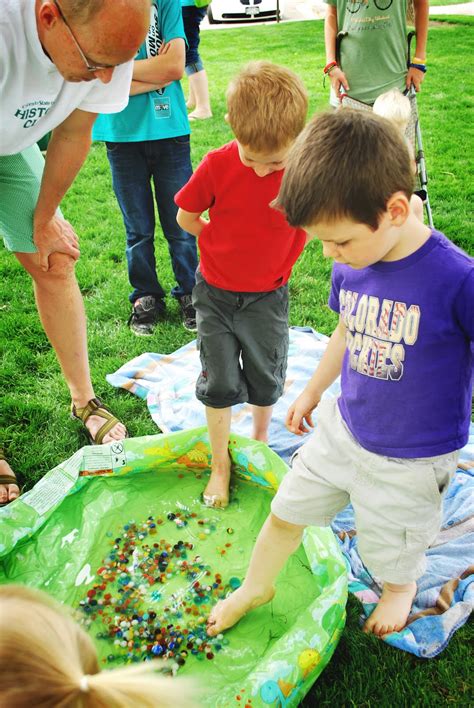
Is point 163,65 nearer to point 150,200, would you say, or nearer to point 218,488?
point 150,200

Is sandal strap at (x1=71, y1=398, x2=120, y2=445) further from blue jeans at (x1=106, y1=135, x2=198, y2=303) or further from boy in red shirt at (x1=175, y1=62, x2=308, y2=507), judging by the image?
blue jeans at (x1=106, y1=135, x2=198, y2=303)

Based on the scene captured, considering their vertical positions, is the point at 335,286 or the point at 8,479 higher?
the point at 335,286

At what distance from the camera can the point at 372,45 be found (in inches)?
144

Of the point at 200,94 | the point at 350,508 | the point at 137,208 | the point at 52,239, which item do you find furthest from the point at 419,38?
the point at 200,94

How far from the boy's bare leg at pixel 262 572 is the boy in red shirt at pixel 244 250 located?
1.67ft

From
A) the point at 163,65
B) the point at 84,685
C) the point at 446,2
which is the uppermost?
the point at 163,65

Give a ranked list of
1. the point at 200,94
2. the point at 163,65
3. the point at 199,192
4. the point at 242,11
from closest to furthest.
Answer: the point at 199,192
the point at 163,65
the point at 200,94
the point at 242,11

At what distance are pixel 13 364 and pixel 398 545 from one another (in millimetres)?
2257

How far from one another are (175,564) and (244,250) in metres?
1.12

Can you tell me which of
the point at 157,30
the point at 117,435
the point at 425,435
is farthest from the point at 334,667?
the point at 157,30

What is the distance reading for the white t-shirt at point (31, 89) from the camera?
1739mm

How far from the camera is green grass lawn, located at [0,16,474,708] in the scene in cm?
185

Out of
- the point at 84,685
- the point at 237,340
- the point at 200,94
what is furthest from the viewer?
the point at 200,94

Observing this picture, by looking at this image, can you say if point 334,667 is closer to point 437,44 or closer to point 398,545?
point 398,545
